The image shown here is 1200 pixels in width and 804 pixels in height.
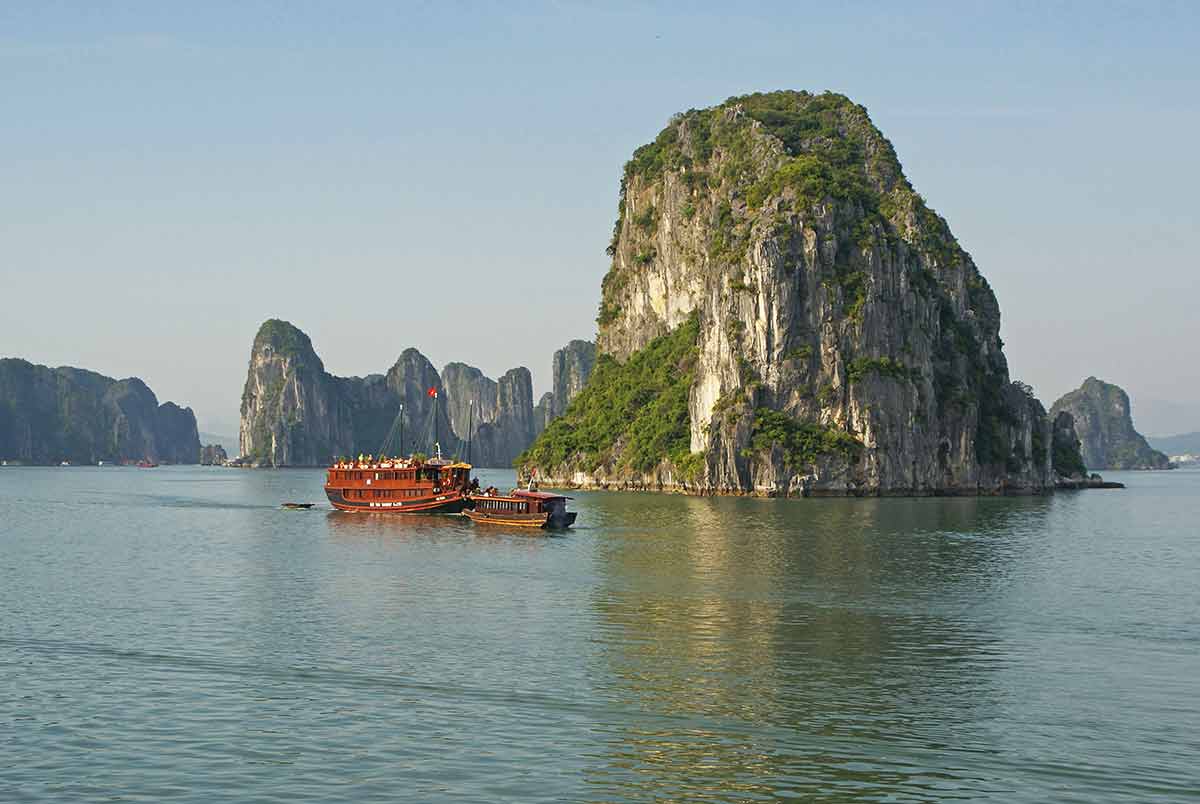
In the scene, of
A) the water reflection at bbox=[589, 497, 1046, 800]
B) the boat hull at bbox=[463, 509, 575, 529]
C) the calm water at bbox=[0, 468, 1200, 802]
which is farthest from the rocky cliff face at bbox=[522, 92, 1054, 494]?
the calm water at bbox=[0, 468, 1200, 802]

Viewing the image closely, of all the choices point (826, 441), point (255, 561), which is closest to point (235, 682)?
point (255, 561)

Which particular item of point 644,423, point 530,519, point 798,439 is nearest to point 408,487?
point 530,519

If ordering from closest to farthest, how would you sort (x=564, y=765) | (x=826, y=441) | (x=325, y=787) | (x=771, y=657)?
1. (x=325, y=787)
2. (x=564, y=765)
3. (x=771, y=657)
4. (x=826, y=441)

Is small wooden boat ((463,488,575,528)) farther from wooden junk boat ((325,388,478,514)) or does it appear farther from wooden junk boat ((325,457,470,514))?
wooden junk boat ((325,457,470,514))

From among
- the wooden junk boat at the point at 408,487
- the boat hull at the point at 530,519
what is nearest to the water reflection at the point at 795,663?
the boat hull at the point at 530,519

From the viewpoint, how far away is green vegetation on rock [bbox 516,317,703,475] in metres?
174

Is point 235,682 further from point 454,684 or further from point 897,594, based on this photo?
point 897,594

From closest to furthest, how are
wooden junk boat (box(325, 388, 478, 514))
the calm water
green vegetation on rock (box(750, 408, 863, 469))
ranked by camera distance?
the calm water < wooden junk boat (box(325, 388, 478, 514)) < green vegetation on rock (box(750, 408, 863, 469))

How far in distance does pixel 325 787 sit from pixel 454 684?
9581 millimetres

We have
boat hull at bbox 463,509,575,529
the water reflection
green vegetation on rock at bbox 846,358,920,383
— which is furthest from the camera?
green vegetation on rock at bbox 846,358,920,383

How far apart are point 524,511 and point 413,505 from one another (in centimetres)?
1628

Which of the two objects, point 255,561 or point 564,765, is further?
point 255,561

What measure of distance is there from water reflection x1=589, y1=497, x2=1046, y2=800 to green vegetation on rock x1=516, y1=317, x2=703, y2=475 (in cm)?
9165

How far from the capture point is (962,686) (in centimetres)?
3606
